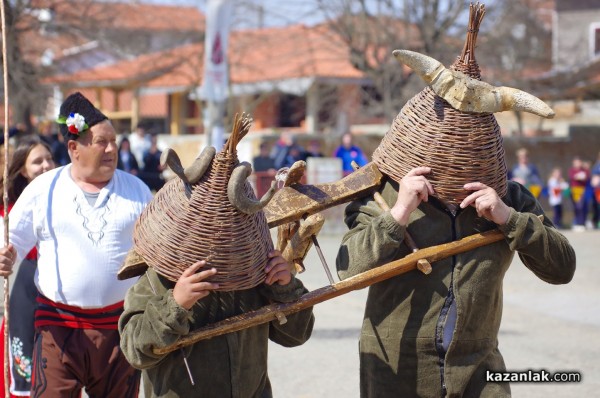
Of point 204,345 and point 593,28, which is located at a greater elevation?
point 593,28

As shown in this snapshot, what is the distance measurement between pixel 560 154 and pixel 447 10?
14.9ft

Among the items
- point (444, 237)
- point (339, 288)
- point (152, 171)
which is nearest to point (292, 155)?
point (152, 171)

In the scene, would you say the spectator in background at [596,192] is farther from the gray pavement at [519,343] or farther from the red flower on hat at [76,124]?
the red flower on hat at [76,124]

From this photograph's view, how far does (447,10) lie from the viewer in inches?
959

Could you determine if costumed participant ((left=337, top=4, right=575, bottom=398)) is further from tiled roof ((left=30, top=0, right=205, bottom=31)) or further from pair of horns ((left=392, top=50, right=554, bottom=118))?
tiled roof ((left=30, top=0, right=205, bottom=31))

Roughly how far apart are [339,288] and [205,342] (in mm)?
517

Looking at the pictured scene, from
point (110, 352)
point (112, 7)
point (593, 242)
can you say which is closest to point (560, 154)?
point (593, 242)

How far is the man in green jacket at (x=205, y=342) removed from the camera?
3.39 metres

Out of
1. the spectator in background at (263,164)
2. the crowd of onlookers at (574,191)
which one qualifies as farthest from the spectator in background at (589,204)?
the spectator in background at (263,164)

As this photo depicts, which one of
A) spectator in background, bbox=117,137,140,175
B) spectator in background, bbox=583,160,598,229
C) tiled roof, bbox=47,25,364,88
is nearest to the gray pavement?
spectator in background, bbox=117,137,140,175

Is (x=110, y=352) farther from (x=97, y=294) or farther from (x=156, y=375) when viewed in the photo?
(x=156, y=375)

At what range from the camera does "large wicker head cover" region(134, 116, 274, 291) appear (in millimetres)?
3258

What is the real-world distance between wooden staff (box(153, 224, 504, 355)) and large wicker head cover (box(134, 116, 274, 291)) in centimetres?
15

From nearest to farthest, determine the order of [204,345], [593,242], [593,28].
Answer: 1. [204,345]
2. [593,242]
3. [593,28]
